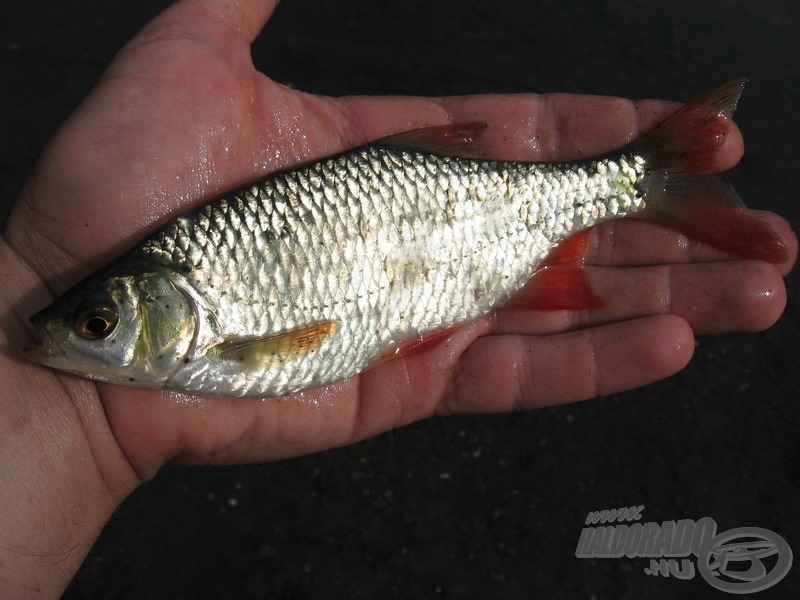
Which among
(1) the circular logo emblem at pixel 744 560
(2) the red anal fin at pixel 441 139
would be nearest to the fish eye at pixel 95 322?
(2) the red anal fin at pixel 441 139

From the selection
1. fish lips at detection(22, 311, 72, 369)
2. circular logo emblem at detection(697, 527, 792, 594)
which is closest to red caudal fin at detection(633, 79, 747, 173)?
circular logo emblem at detection(697, 527, 792, 594)

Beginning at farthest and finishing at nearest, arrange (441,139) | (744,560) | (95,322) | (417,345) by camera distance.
Result: (744,560) → (441,139) → (417,345) → (95,322)

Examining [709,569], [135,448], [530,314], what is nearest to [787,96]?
[530,314]

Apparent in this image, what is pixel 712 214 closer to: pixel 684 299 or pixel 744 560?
pixel 684 299

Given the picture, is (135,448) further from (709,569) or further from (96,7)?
(96,7)

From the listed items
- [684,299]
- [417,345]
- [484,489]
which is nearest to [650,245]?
[684,299]

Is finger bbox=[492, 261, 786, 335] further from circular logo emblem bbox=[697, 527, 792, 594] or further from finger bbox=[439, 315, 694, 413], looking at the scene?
circular logo emblem bbox=[697, 527, 792, 594]
